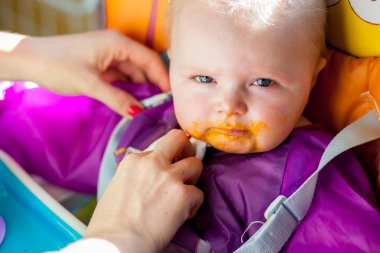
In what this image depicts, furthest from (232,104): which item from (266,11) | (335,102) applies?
→ (335,102)

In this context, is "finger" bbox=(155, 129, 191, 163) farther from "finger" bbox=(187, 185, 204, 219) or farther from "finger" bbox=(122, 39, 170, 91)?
"finger" bbox=(122, 39, 170, 91)

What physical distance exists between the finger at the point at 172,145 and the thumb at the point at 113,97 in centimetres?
23

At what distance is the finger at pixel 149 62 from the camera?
42.5 inches

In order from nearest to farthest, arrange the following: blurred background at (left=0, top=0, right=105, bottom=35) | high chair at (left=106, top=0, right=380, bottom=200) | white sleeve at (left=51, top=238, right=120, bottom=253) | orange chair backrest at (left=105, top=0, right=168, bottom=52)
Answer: white sleeve at (left=51, top=238, right=120, bottom=253), high chair at (left=106, top=0, right=380, bottom=200), orange chair backrest at (left=105, top=0, right=168, bottom=52), blurred background at (left=0, top=0, right=105, bottom=35)

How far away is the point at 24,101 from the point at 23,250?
1.23ft

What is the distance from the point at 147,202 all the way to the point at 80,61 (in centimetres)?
44

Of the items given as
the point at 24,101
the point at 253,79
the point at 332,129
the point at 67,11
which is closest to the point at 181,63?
the point at 253,79

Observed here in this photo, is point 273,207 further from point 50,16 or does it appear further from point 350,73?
point 50,16

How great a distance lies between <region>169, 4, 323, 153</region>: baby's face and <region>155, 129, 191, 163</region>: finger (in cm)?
3

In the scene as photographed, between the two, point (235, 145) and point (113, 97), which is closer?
point (235, 145)

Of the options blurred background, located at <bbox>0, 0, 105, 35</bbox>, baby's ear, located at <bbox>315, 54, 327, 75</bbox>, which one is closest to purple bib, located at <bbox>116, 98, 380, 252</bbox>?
baby's ear, located at <bbox>315, 54, 327, 75</bbox>

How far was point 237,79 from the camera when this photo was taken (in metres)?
0.76

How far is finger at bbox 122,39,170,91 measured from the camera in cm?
108

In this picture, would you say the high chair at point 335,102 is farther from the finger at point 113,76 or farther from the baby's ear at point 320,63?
the finger at point 113,76
